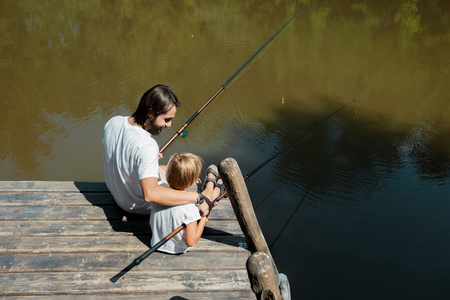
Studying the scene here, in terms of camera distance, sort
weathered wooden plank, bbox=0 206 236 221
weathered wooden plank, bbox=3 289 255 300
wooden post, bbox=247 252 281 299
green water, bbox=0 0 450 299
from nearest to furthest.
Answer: wooden post, bbox=247 252 281 299 → weathered wooden plank, bbox=3 289 255 300 → weathered wooden plank, bbox=0 206 236 221 → green water, bbox=0 0 450 299

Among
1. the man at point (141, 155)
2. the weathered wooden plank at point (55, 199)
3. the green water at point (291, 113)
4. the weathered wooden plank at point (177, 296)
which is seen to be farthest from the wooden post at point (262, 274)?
the green water at point (291, 113)

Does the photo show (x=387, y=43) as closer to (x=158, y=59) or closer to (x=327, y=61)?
(x=327, y=61)

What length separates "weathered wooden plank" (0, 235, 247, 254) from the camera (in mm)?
2258

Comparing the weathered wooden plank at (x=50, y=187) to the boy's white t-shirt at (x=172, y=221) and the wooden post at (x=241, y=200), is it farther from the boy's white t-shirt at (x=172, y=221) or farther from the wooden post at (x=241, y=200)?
the wooden post at (x=241, y=200)

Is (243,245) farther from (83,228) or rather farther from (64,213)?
(64,213)

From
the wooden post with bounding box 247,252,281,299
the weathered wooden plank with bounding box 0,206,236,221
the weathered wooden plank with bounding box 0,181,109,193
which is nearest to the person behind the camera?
the wooden post with bounding box 247,252,281,299

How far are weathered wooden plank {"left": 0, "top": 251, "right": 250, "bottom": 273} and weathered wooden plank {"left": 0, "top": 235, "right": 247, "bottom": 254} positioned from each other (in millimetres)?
35

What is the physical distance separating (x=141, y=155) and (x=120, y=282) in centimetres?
70

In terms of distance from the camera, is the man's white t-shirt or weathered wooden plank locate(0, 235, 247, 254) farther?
weathered wooden plank locate(0, 235, 247, 254)

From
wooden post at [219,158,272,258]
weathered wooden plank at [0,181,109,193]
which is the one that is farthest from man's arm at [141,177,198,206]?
weathered wooden plank at [0,181,109,193]

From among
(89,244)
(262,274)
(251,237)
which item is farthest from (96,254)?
(262,274)

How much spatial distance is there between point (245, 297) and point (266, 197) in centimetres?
206

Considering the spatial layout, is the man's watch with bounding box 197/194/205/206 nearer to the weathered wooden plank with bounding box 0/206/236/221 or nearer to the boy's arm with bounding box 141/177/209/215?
the boy's arm with bounding box 141/177/209/215

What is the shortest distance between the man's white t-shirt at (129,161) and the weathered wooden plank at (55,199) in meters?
0.31
